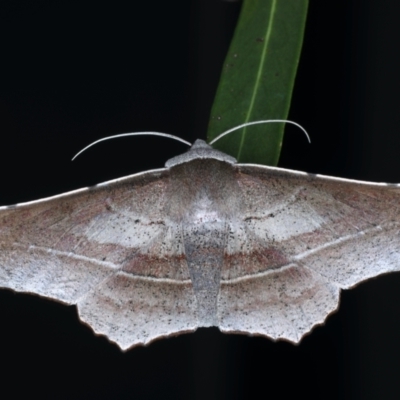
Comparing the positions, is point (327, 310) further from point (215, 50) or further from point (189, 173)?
point (215, 50)

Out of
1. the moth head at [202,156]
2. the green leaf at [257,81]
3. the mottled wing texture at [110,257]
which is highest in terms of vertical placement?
the green leaf at [257,81]

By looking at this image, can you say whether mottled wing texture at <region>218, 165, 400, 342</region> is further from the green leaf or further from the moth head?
the green leaf

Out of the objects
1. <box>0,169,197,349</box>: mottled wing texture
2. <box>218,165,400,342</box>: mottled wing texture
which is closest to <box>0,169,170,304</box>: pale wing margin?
<box>0,169,197,349</box>: mottled wing texture

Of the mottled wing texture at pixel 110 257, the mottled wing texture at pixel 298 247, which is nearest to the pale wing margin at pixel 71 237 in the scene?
the mottled wing texture at pixel 110 257

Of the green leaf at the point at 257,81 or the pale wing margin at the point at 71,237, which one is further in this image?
the green leaf at the point at 257,81

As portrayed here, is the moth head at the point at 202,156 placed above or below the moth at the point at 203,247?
above

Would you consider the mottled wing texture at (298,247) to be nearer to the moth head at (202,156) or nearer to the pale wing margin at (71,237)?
the moth head at (202,156)
